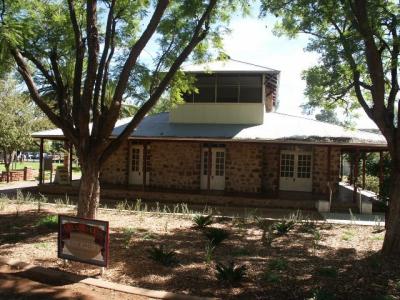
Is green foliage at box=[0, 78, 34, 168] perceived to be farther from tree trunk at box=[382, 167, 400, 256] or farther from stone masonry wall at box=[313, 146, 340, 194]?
tree trunk at box=[382, 167, 400, 256]

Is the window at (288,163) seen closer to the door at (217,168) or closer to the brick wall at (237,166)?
the brick wall at (237,166)

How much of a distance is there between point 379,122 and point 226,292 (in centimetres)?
442

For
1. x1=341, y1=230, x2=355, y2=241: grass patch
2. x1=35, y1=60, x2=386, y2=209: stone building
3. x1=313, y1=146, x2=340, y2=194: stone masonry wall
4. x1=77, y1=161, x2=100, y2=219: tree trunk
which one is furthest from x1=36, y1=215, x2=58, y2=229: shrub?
x1=313, y1=146, x2=340, y2=194: stone masonry wall

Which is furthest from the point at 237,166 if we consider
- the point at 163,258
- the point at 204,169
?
the point at 163,258

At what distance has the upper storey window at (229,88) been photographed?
18.6 meters

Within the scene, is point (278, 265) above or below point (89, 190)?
below

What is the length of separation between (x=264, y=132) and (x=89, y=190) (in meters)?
9.74

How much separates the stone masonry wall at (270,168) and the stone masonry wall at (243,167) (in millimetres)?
520

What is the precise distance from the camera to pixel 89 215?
28.2 ft

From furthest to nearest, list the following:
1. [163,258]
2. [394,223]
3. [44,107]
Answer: [44,107] → [394,223] → [163,258]

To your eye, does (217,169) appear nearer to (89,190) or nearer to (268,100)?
(268,100)

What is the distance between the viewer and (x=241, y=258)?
729 centimetres

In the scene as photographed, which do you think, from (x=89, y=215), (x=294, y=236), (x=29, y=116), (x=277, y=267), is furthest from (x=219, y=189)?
(x=29, y=116)

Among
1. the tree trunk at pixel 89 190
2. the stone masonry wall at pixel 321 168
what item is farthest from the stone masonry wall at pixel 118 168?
the tree trunk at pixel 89 190
